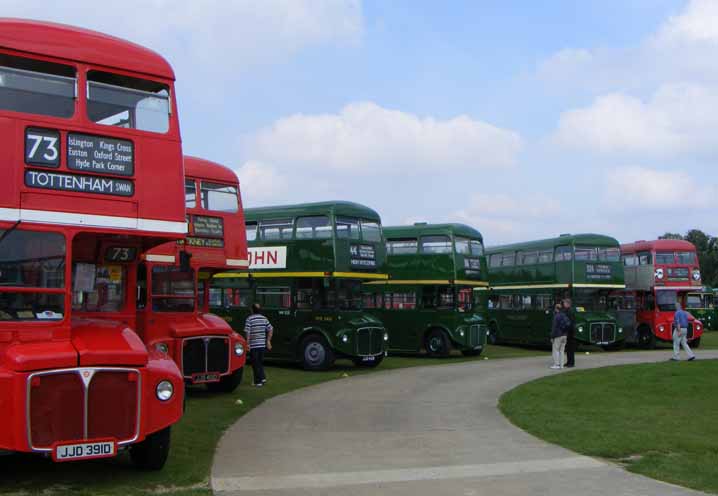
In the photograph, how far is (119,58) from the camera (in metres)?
8.45

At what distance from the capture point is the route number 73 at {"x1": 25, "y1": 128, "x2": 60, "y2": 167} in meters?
7.59

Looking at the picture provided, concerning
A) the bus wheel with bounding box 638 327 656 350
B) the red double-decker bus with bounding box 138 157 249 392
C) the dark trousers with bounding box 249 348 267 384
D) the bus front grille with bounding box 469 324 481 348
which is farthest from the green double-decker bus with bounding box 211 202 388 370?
the bus wheel with bounding box 638 327 656 350

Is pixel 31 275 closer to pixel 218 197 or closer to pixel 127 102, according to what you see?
pixel 127 102

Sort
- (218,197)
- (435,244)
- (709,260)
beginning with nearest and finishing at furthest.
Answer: (218,197) → (435,244) → (709,260)

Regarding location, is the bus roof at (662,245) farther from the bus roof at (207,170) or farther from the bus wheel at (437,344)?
the bus roof at (207,170)

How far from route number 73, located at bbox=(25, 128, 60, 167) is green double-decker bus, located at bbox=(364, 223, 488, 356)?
17229 mm

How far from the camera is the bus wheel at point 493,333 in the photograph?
3125 cm

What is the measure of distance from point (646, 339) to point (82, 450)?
2603 cm

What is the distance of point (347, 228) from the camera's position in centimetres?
1948

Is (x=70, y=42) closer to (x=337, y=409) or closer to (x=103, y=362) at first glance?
(x=103, y=362)

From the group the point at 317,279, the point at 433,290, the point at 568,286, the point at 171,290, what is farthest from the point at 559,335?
the point at 171,290

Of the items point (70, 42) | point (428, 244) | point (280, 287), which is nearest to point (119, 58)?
point (70, 42)

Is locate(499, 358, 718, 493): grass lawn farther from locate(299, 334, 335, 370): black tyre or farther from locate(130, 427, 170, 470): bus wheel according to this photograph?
locate(299, 334, 335, 370): black tyre

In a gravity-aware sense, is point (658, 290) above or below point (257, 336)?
above
